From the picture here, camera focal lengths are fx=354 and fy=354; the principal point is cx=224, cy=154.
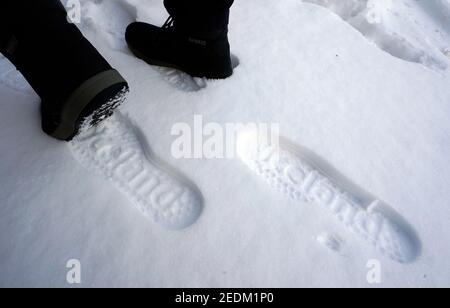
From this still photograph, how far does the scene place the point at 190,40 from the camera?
1020 millimetres

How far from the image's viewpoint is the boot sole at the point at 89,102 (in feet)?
2.47

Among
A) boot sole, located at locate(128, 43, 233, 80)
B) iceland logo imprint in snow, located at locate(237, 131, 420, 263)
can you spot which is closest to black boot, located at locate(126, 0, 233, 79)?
boot sole, located at locate(128, 43, 233, 80)

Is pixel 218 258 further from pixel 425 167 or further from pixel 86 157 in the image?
pixel 425 167

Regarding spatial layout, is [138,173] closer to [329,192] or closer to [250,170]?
[250,170]

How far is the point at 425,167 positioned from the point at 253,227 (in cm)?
55

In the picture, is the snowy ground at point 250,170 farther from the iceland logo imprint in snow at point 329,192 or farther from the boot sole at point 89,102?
the boot sole at point 89,102

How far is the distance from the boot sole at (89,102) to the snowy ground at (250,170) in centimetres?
13

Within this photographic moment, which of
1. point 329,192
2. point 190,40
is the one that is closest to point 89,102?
point 190,40

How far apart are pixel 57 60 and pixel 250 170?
53 cm

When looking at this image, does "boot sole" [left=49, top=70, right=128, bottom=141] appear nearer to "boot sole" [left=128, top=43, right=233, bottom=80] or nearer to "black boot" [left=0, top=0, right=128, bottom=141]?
"black boot" [left=0, top=0, right=128, bottom=141]

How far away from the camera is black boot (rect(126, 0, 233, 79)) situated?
0.95 meters

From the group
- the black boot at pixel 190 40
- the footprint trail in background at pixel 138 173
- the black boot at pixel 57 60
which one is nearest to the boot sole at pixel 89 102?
the black boot at pixel 57 60
